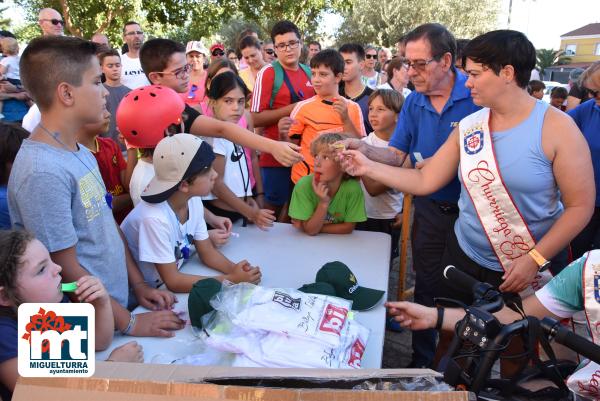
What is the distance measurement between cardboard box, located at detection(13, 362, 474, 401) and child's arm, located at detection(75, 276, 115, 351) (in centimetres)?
61

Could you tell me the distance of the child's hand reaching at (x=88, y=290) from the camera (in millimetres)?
1549

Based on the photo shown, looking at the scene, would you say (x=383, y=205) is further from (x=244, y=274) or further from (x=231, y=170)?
(x=244, y=274)

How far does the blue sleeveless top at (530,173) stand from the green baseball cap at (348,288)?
2.10 ft

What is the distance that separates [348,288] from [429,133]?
1.11 m

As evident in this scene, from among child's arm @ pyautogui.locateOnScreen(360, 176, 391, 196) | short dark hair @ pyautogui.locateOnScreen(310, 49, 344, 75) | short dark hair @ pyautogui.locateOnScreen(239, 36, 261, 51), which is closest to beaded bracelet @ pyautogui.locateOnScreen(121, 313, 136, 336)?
child's arm @ pyautogui.locateOnScreen(360, 176, 391, 196)

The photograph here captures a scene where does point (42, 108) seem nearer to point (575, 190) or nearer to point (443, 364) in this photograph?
point (443, 364)

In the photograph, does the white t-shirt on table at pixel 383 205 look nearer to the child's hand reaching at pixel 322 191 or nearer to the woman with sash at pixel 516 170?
the child's hand reaching at pixel 322 191

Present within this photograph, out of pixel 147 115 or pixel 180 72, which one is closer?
pixel 147 115

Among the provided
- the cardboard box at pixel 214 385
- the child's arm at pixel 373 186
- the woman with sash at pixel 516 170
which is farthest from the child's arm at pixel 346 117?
the cardboard box at pixel 214 385

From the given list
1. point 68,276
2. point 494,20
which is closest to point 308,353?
point 68,276

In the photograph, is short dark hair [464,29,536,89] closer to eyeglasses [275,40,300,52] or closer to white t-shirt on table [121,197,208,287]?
white t-shirt on table [121,197,208,287]

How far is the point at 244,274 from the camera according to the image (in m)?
2.20

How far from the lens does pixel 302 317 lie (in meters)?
1.63

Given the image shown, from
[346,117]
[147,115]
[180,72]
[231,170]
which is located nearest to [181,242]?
[147,115]
